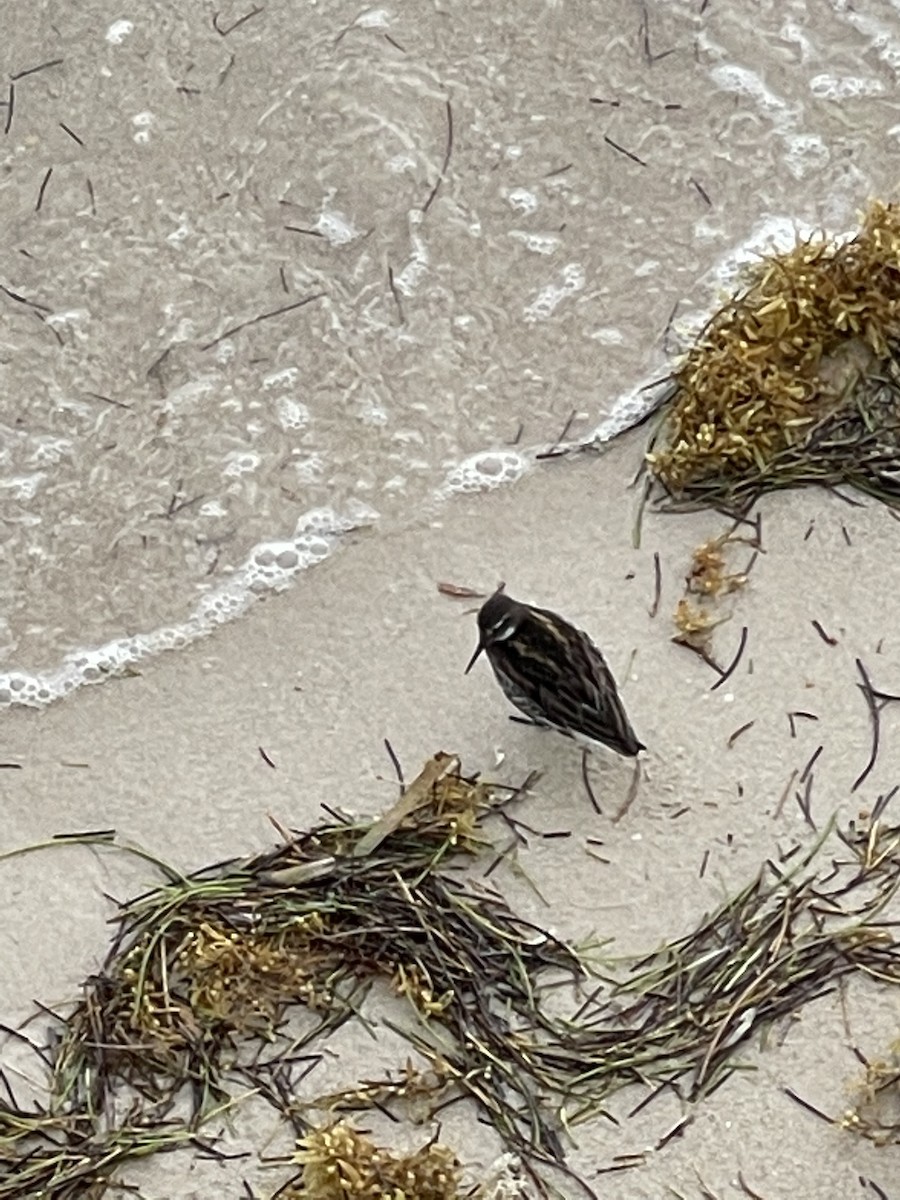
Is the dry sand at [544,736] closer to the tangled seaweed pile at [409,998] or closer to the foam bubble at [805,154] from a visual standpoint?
the tangled seaweed pile at [409,998]

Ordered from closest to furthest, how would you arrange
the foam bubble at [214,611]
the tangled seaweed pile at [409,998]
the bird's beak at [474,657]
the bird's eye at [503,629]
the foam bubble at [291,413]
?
the tangled seaweed pile at [409,998]
the bird's eye at [503,629]
the bird's beak at [474,657]
the foam bubble at [214,611]
the foam bubble at [291,413]

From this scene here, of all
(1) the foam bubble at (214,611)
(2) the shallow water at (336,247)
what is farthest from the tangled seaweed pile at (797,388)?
(1) the foam bubble at (214,611)

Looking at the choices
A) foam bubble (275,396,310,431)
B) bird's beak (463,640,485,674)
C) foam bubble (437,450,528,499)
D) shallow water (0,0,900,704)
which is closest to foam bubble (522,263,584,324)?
shallow water (0,0,900,704)

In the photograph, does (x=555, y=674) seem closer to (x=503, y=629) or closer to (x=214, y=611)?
(x=503, y=629)

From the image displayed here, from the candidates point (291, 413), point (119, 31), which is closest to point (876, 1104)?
point (291, 413)

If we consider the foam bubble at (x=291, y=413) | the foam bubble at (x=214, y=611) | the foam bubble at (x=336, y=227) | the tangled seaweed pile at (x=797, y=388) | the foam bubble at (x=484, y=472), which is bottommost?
the foam bubble at (x=214, y=611)

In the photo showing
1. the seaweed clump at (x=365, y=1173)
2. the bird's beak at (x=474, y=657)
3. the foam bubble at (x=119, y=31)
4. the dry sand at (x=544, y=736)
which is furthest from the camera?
the foam bubble at (x=119, y=31)

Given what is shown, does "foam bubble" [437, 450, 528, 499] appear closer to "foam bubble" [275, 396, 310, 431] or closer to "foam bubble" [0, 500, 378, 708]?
"foam bubble" [0, 500, 378, 708]
